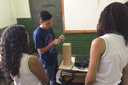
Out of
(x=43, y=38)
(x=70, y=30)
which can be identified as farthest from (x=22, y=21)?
(x=43, y=38)

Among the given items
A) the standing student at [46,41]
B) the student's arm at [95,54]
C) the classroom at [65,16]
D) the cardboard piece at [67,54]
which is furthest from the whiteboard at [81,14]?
the student's arm at [95,54]

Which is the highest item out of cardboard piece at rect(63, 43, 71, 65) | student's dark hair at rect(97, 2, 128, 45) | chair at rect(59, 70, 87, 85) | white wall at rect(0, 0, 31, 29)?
white wall at rect(0, 0, 31, 29)

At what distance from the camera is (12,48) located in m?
0.82

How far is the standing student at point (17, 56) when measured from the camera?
0.82 meters

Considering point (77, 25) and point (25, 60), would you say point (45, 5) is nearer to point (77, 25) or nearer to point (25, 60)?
point (77, 25)

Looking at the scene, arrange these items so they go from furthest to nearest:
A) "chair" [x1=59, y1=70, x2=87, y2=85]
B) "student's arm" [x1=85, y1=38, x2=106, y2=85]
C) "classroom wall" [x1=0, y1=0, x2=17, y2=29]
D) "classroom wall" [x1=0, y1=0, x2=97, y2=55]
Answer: "classroom wall" [x1=0, y1=0, x2=97, y2=55] < "classroom wall" [x1=0, y1=0, x2=17, y2=29] < "chair" [x1=59, y1=70, x2=87, y2=85] < "student's arm" [x1=85, y1=38, x2=106, y2=85]

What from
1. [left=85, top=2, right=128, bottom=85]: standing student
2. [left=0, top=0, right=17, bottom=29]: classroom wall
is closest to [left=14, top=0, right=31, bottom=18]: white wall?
[left=0, top=0, right=17, bottom=29]: classroom wall

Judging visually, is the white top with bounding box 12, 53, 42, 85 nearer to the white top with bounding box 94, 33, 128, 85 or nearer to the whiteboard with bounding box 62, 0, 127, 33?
the white top with bounding box 94, 33, 128, 85

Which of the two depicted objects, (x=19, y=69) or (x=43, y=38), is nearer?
(x=19, y=69)

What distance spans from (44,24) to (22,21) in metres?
2.07

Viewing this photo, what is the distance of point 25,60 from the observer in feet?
2.77

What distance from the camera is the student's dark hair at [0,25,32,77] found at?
2.68 feet

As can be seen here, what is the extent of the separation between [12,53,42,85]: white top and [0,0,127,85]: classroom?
215 centimetres

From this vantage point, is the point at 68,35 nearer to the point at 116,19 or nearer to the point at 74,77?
the point at 74,77
